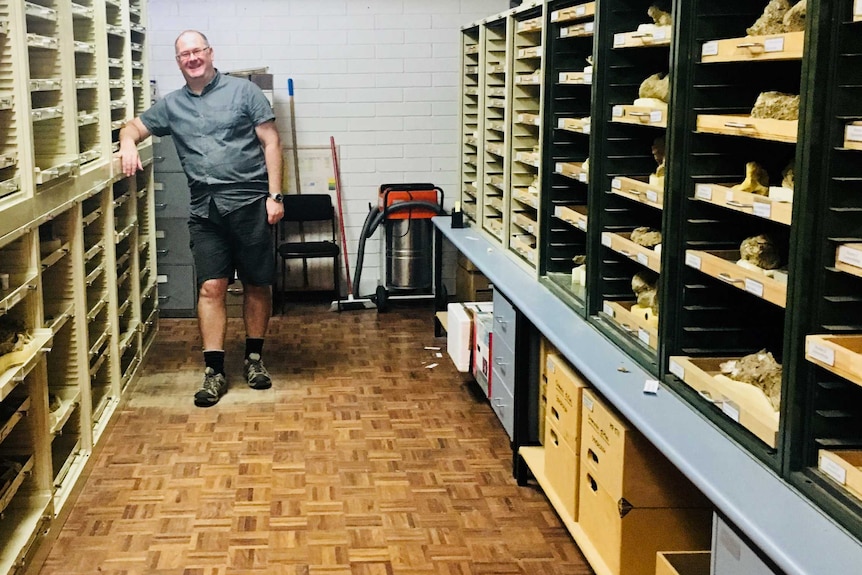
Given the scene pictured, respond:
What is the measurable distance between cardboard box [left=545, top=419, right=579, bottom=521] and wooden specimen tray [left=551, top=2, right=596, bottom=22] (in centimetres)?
147

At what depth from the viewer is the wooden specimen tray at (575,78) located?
→ 3.70 metres

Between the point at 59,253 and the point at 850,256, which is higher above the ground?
Result: the point at 850,256

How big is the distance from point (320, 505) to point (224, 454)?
2.45 ft

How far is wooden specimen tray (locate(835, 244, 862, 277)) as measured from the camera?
6.17ft

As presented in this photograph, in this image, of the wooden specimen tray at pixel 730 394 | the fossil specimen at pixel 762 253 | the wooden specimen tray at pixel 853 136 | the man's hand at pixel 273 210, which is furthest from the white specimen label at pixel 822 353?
the man's hand at pixel 273 210

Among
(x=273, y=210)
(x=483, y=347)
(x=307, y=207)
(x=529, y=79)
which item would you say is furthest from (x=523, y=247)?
(x=307, y=207)

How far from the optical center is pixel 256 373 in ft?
17.8

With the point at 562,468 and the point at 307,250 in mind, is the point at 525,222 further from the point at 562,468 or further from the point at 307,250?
the point at 307,250

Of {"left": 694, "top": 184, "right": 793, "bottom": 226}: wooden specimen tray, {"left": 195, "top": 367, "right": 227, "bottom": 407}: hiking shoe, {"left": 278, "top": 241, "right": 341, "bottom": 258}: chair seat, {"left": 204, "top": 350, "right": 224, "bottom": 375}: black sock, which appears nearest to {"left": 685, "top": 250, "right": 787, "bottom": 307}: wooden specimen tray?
{"left": 694, "top": 184, "right": 793, "bottom": 226}: wooden specimen tray

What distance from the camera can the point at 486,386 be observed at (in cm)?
475

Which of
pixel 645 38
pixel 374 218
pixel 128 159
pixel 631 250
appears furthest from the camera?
pixel 374 218

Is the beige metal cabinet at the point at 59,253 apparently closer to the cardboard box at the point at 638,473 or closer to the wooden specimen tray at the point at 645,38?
the cardboard box at the point at 638,473

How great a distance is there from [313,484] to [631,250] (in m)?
1.69

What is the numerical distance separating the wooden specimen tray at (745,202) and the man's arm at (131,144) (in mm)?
3234
